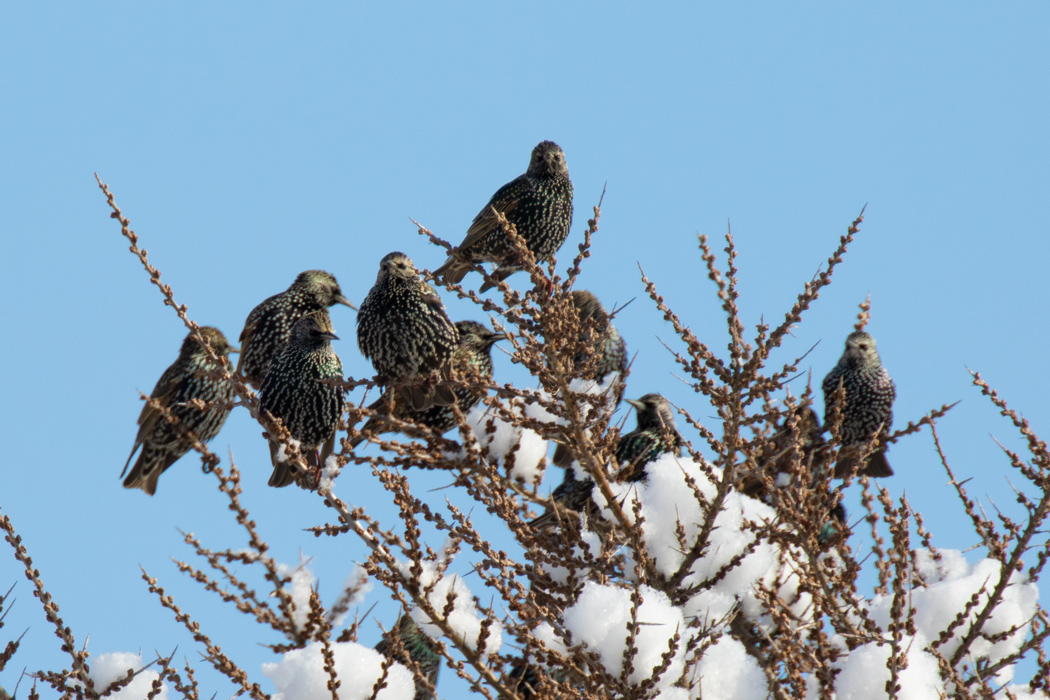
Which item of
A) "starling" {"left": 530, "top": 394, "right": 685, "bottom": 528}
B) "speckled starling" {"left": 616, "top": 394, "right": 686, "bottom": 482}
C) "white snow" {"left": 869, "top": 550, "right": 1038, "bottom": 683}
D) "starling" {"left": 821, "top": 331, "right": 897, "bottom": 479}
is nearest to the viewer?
"white snow" {"left": 869, "top": 550, "right": 1038, "bottom": 683}

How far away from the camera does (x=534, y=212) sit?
20.9 feet

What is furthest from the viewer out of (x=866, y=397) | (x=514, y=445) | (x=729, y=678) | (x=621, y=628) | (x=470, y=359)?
(x=866, y=397)

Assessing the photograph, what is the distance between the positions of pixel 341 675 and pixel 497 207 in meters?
3.97

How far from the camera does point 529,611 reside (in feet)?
9.41

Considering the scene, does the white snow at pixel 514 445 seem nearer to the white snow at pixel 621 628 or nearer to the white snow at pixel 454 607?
the white snow at pixel 454 607

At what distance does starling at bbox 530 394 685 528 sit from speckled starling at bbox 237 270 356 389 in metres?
1.71

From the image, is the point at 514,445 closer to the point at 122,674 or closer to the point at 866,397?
the point at 122,674

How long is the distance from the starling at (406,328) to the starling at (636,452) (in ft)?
2.40

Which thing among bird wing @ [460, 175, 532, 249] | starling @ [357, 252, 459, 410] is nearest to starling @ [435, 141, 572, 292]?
bird wing @ [460, 175, 532, 249]

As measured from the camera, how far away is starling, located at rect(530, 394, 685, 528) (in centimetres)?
453

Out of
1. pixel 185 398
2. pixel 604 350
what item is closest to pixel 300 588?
pixel 604 350

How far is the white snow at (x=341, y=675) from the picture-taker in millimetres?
2740

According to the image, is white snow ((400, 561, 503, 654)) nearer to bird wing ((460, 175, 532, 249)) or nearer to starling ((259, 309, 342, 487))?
starling ((259, 309, 342, 487))

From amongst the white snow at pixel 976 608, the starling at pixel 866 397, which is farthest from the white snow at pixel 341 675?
the starling at pixel 866 397
